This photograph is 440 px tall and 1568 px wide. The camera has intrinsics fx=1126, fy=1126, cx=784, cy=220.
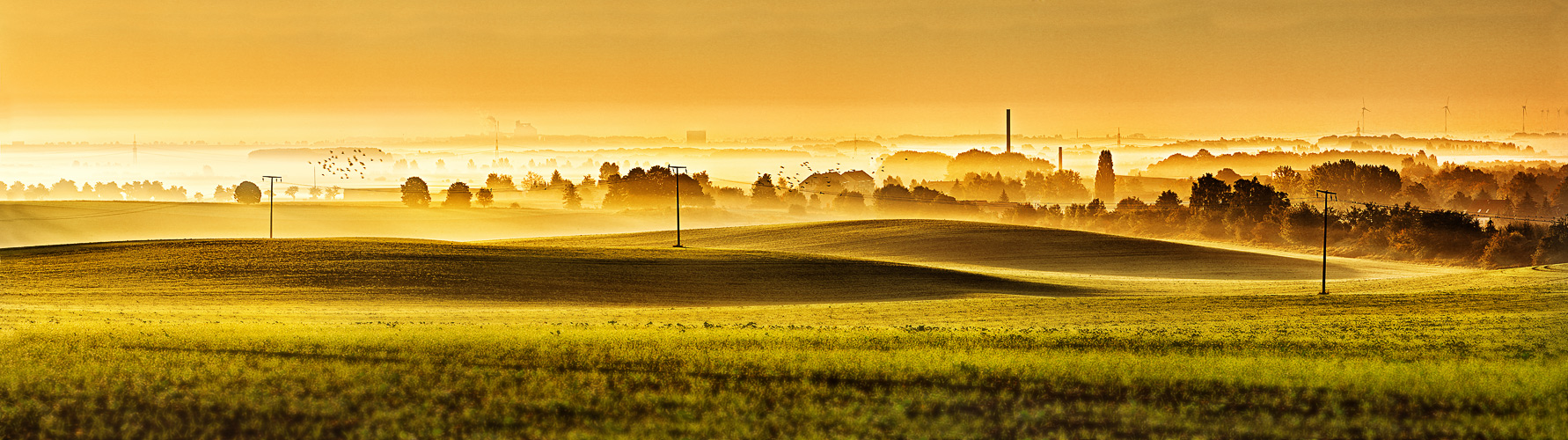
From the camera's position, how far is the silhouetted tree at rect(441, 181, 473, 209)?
610 feet

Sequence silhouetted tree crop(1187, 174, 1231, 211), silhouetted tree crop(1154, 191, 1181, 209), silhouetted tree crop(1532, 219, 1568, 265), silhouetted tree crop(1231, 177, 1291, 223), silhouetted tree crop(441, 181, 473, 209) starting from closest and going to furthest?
silhouetted tree crop(1532, 219, 1568, 265)
silhouetted tree crop(1231, 177, 1291, 223)
silhouetted tree crop(1187, 174, 1231, 211)
silhouetted tree crop(1154, 191, 1181, 209)
silhouetted tree crop(441, 181, 473, 209)

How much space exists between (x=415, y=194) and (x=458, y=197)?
6703mm

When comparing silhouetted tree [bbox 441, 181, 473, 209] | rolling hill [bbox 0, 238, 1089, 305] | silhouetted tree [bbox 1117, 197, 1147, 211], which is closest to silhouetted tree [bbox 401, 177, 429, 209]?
silhouetted tree [bbox 441, 181, 473, 209]

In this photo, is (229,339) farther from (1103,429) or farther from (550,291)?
(550,291)

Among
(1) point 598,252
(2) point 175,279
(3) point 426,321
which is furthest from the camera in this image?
(1) point 598,252

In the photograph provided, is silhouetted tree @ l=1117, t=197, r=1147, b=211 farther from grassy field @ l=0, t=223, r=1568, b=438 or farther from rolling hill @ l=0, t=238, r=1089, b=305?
grassy field @ l=0, t=223, r=1568, b=438

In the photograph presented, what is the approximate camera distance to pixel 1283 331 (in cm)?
2798

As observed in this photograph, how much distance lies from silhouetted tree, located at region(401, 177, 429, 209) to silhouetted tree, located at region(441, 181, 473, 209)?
3.11 metres

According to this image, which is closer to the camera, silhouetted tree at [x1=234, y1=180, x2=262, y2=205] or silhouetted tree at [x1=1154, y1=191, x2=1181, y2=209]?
silhouetted tree at [x1=1154, y1=191, x2=1181, y2=209]

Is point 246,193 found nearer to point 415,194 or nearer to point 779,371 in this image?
point 415,194

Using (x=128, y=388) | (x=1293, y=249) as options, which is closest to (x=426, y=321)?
(x=128, y=388)

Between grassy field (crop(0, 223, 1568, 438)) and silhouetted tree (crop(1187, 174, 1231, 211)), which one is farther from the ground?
silhouetted tree (crop(1187, 174, 1231, 211))

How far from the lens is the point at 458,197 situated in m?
187

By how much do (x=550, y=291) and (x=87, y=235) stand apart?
12197 centimetres
